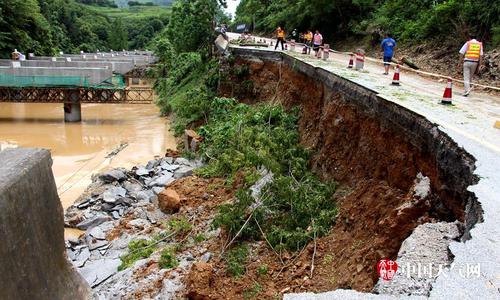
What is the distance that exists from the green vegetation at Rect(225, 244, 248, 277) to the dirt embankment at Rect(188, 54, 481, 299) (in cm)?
17

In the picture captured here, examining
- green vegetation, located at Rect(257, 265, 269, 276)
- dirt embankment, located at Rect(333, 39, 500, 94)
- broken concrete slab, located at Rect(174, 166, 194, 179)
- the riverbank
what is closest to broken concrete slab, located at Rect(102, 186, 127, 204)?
the riverbank

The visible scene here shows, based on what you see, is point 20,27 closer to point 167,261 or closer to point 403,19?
point 403,19

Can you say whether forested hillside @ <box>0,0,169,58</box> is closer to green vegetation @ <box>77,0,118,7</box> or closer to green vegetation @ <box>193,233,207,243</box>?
green vegetation @ <box>77,0,118,7</box>

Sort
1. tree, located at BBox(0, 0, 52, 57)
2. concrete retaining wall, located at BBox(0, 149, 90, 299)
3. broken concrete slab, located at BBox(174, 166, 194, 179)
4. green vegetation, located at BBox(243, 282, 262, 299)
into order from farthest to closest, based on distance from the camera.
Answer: tree, located at BBox(0, 0, 52, 57) → broken concrete slab, located at BBox(174, 166, 194, 179) → green vegetation, located at BBox(243, 282, 262, 299) → concrete retaining wall, located at BBox(0, 149, 90, 299)

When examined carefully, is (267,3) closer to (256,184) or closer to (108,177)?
(108,177)

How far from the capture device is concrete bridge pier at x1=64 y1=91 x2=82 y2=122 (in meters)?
29.4

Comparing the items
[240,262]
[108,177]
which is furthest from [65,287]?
[108,177]

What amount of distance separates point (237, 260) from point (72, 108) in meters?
25.0

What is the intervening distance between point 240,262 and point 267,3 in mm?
Answer: 47320

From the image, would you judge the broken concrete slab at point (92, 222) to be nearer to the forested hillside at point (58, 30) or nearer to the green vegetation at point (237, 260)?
the green vegetation at point (237, 260)

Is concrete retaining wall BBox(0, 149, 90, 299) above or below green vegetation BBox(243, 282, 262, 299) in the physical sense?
above

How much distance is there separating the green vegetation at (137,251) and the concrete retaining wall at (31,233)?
1719 millimetres

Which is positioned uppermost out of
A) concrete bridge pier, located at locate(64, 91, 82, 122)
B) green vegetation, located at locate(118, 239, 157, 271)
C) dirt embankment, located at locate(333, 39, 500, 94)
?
dirt embankment, located at locate(333, 39, 500, 94)

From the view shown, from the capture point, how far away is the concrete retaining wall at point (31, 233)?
5691 mm
